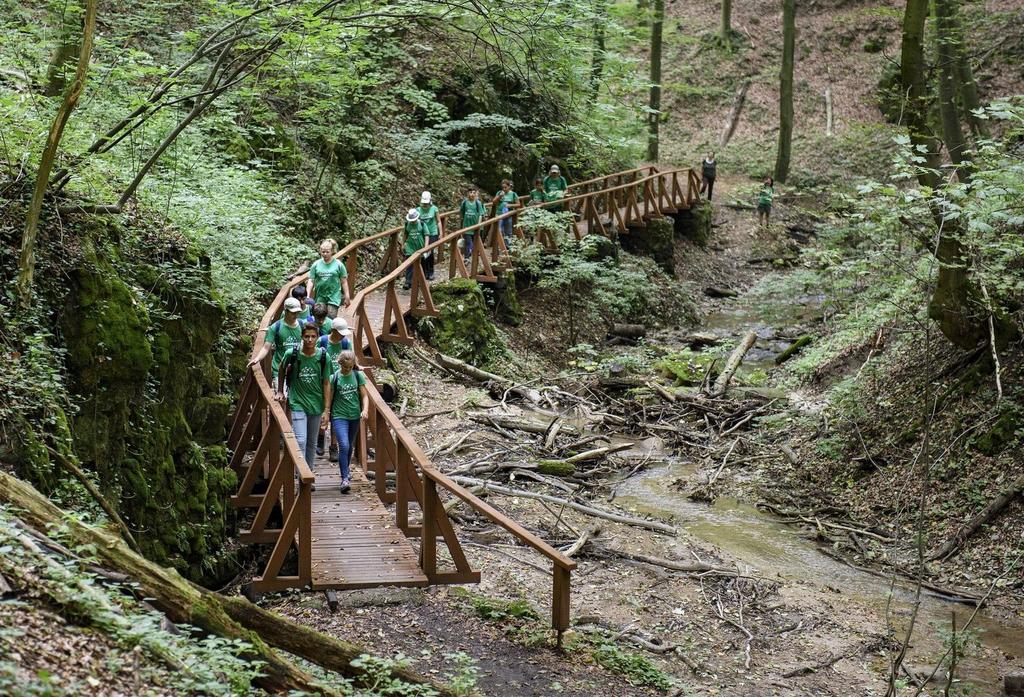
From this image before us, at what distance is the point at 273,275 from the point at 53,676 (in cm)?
1021

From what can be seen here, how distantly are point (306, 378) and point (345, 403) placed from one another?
449 millimetres

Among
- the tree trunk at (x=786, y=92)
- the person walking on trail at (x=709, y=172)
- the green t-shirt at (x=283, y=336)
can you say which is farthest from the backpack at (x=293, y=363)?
the tree trunk at (x=786, y=92)

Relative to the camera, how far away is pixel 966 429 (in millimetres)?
10430

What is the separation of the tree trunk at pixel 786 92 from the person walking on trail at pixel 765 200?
79.4 inches

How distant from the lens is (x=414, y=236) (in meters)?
15.3

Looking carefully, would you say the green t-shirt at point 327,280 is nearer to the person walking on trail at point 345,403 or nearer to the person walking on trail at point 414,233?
the person walking on trail at point 345,403

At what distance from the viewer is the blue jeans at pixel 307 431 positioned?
8508mm

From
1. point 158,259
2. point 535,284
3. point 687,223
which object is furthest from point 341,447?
point 687,223

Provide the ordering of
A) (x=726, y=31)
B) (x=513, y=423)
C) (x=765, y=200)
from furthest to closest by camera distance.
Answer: (x=726, y=31), (x=765, y=200), (x=513, y=423)

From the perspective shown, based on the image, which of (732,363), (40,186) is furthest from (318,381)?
(732,363)

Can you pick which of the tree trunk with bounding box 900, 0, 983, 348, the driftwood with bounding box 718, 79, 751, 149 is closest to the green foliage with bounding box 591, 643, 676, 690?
the tree trunk with bounding box 900, 0, 983, 348

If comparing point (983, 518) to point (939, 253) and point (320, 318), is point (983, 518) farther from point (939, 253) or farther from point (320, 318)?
point (320, 318)

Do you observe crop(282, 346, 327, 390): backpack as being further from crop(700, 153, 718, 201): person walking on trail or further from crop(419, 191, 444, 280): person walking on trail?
crop(700, 153, 718, 201): person walking on trail

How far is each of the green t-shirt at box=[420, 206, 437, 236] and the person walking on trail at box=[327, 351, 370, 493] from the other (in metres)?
7.13
